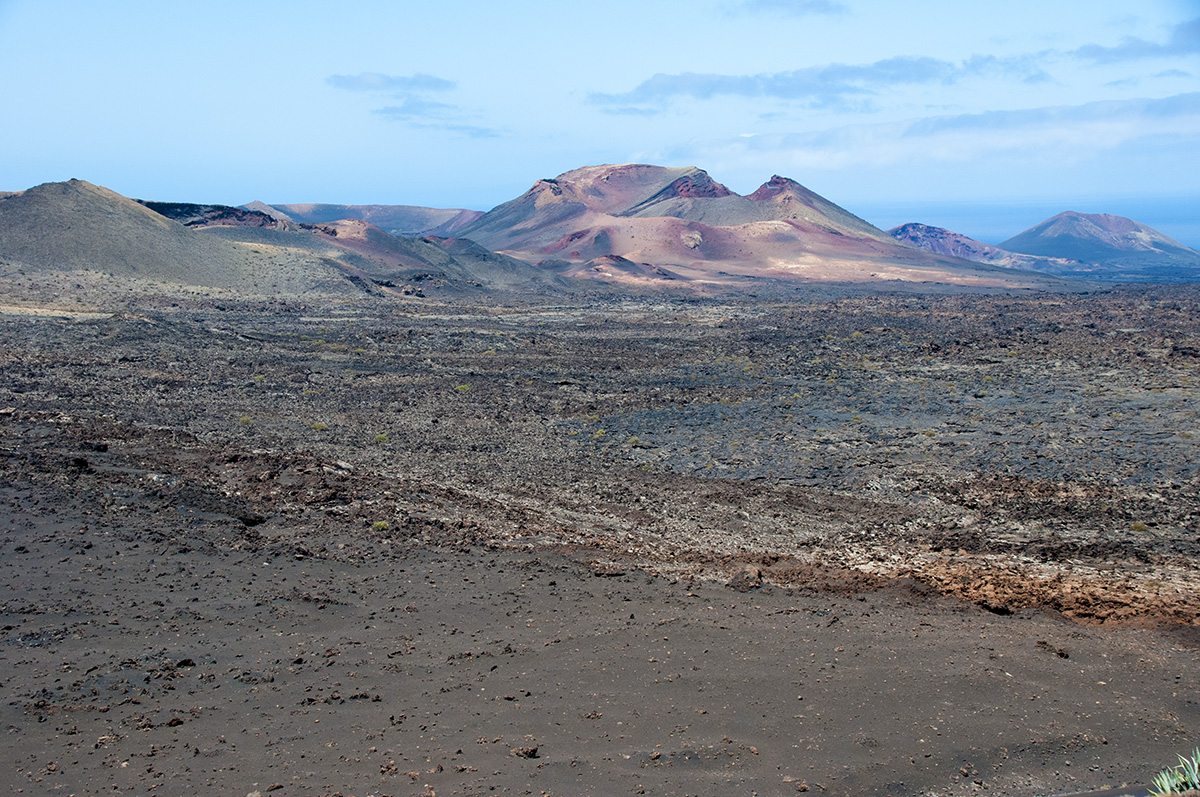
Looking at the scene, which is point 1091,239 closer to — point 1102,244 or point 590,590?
point 1102,244

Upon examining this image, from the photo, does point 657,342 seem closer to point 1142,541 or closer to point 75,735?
point 1142,541

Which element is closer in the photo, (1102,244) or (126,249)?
(126,249)

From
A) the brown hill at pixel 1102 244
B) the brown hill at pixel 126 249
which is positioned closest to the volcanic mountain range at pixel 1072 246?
the brown hill at pixel 1102 244

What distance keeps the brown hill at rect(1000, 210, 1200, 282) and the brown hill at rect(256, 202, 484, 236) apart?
98821 mm

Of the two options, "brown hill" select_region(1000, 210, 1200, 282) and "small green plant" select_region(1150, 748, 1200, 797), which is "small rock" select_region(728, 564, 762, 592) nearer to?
"small green plant" select_region(1150, 748, 1200, 797)

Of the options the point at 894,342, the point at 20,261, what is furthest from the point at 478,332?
the point at 20,261

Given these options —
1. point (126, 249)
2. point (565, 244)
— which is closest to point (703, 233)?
point (565, 244)

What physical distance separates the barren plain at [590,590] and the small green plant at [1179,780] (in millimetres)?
293

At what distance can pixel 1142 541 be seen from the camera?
34.0 ft

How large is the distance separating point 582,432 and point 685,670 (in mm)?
10370

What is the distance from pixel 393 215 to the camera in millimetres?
159250

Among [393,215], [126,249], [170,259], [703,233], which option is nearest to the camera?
[126,249]

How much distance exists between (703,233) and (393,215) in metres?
87.3

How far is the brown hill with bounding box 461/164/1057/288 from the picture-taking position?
7912 centimetres
